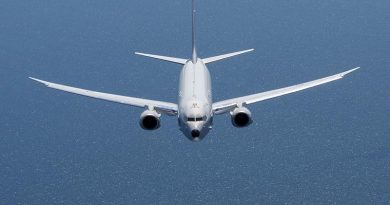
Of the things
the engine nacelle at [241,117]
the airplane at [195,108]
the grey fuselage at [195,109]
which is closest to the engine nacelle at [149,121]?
the airplane at [195,108]

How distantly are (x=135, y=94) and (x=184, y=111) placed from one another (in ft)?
431

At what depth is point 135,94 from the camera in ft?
622

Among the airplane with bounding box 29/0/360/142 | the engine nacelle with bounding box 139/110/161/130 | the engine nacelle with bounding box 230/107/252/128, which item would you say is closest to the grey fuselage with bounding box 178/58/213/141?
the airplane with bounding box 29/0/360/142

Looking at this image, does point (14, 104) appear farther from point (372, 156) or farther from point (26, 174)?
point (372, 156)

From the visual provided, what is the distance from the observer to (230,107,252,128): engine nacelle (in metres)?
60.8

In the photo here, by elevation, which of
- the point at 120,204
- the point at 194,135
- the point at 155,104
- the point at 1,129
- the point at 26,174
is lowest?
the point at 194,135

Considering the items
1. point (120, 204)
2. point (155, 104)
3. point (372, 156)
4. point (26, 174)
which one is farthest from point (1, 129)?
point (155, 104)

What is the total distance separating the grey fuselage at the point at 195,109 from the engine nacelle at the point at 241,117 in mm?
2838

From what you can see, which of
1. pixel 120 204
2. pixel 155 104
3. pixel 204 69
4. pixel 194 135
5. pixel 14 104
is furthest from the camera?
pixel 14 104

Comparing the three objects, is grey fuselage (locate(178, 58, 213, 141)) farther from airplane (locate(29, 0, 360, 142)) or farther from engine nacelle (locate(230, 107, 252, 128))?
engine nacelle (locate(230, 107, 252, 128))

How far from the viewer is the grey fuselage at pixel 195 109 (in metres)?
58.4

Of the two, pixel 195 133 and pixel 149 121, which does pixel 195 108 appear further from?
pixel 149 121

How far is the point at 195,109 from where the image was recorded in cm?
5916

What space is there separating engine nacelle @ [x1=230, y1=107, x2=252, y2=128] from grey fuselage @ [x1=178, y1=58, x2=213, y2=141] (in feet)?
9.31
